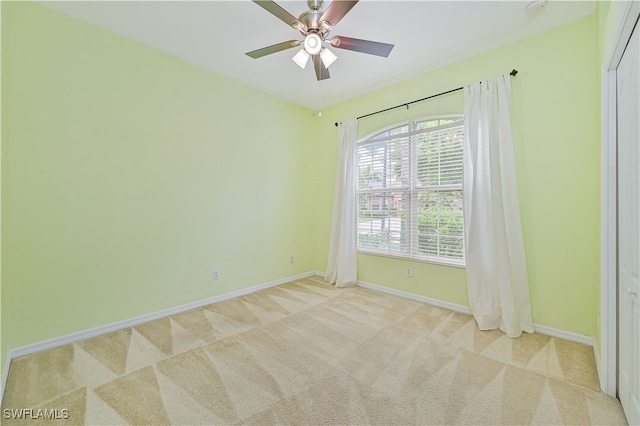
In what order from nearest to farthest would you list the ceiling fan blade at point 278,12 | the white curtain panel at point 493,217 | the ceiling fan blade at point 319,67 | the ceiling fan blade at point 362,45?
1. the ceiling fan blade at point 278,12
2. the ceiling fan blade at point 362,45
3. the ceiling fan blade at point 319,67
4. the white curtain panel at point 493,217

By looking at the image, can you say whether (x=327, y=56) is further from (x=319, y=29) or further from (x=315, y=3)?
(x=315, y=3)

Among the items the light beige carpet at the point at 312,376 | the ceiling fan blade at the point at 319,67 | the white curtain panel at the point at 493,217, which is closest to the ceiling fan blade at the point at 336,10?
the ceiling fan blade at the point at 319,67

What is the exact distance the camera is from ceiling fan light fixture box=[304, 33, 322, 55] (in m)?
1.97

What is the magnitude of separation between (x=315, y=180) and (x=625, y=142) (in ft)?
11.7

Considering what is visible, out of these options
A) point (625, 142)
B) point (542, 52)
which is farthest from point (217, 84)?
point (625, 142)

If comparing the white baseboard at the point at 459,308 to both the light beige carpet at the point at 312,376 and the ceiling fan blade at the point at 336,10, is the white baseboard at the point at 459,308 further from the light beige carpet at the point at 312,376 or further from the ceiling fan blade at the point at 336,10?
the ceiling fan blade at the point at 336,10

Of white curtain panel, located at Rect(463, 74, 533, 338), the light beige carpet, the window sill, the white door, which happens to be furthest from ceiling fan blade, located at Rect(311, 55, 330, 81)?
the light beige carpet

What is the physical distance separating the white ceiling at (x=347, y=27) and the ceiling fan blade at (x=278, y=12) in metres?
0.39

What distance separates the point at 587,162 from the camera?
2.24 metres

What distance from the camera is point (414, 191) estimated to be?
334 cm

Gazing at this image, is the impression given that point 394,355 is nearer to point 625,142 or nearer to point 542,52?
point 625,142

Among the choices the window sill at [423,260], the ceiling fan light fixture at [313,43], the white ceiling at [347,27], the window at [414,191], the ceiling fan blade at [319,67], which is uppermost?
the white ceiling at [347,27]

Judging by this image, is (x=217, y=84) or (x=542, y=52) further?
(x=217, y=84)

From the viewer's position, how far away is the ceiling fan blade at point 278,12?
165 cm
